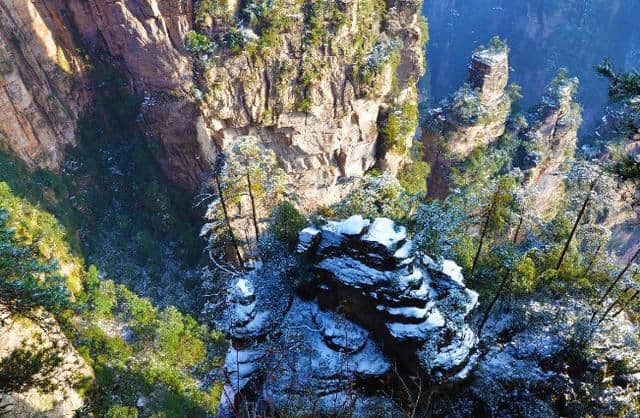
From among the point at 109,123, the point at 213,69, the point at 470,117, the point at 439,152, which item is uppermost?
the point at 213,69

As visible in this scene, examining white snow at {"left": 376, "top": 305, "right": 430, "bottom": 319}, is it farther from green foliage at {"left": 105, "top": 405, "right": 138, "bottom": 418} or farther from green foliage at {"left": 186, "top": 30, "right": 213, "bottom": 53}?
green foliage at {"left": 186, "top": 30, "right": 213, "bottom": 53}

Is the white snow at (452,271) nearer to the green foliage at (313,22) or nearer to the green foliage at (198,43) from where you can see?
the green foliage at (313,22)

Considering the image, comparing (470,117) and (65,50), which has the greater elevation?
(65,50)

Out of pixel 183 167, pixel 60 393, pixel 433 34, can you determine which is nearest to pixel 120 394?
pixel 60 393

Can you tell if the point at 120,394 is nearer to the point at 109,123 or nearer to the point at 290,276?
the point at 290,276

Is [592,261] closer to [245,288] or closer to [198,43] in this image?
[245,288]

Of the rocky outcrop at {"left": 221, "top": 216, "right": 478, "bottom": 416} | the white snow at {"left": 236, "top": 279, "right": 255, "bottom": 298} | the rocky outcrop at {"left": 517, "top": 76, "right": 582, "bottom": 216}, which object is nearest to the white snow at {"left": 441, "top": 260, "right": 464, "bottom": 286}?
the rocky outcrop at {"left": 221, "top": 216, "right": 478, "bottom": 416}

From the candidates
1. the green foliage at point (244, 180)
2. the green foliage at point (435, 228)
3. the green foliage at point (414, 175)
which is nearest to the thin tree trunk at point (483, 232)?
the green foliage at point (435, 228)
